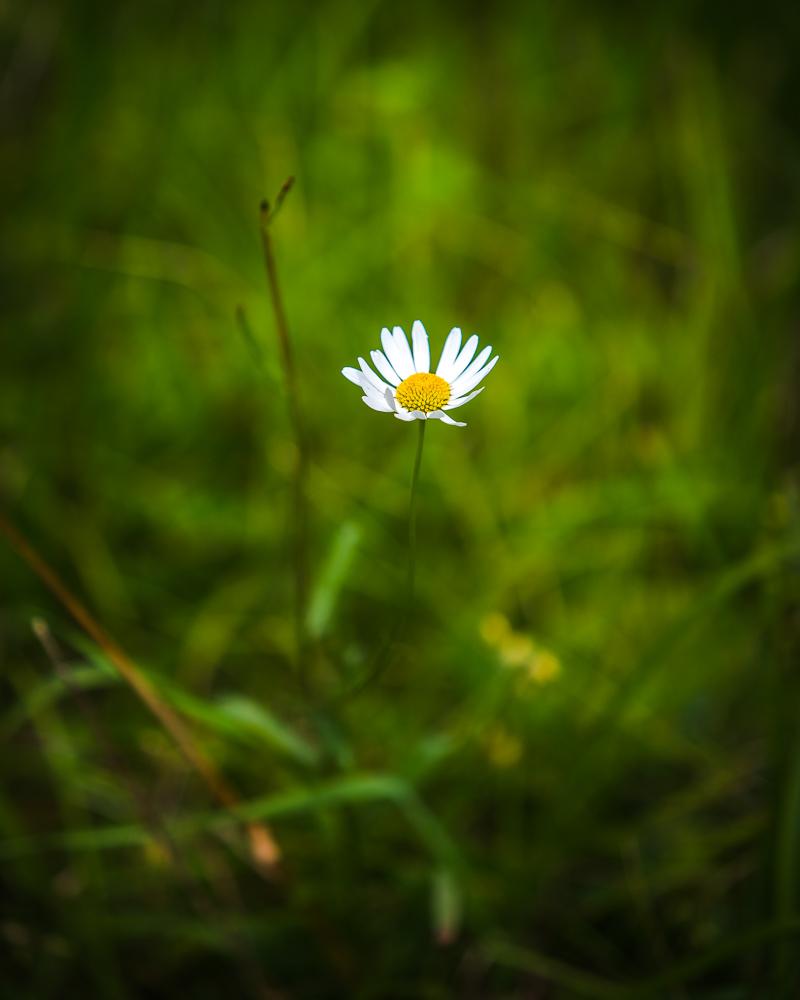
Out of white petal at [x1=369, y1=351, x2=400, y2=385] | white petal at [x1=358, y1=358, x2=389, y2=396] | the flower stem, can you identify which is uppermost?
white petal at [x1=369, y1=351, x2=400, y2=385]

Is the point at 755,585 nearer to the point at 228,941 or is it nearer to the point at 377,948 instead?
the point at 377,948

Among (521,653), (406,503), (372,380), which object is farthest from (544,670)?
(372,380)

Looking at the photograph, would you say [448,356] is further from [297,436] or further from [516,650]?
[516,650]

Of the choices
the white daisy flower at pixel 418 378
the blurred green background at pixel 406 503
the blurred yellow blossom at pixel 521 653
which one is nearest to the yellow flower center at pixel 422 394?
the white daisy flower at pixel 418 378

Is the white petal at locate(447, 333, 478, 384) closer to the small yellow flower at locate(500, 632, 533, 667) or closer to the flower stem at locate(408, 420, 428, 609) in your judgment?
the flower stem at locate(408, 420, 428, 609)

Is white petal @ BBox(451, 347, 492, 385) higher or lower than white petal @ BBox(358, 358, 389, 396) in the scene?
higher

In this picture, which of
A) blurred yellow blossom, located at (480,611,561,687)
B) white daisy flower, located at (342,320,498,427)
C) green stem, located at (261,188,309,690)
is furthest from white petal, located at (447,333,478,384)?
blurred yellow blossom, located at (480,611,561,687)
